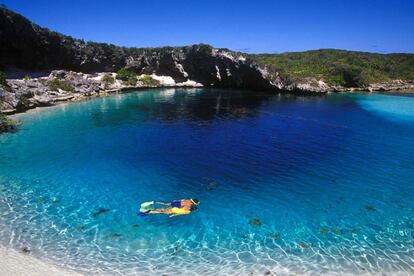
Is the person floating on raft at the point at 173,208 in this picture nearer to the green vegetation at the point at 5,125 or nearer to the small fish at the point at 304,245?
the small fish at the point at 304,245

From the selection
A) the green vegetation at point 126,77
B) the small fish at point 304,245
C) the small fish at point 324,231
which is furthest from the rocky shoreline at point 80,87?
the small fish at point 324,231

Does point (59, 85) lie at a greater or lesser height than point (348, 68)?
lesser

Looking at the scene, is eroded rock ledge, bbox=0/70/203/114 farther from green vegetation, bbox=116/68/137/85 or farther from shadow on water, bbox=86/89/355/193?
shadow on water, bbox=86/89/355/193

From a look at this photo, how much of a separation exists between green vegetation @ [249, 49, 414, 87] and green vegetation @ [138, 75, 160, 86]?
25820mm

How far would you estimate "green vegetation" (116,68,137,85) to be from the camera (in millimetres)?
79019

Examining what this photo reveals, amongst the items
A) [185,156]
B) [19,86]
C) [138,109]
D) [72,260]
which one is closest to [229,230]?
[72,260]

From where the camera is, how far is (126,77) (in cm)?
8025

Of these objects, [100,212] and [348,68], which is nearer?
[100,212]

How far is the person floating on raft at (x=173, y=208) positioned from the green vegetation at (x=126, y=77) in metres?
65.0

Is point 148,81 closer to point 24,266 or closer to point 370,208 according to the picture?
point 370,208

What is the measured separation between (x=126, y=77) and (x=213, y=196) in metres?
66.7

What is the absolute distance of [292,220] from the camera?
671 inches

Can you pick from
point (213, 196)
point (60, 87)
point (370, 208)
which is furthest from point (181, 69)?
point (370, 208)

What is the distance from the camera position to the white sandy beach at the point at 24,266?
12196 millimetres
